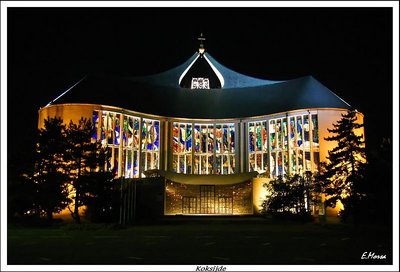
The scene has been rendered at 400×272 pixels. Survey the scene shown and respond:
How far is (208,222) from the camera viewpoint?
20.3 m

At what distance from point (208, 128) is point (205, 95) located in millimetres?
2784

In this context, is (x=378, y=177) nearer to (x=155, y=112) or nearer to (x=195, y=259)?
(x=195, y=259)

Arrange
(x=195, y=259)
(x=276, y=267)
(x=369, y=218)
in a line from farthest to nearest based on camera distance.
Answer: (x=369, y=218) < (x=195, y=259) < (x=276, y=267)

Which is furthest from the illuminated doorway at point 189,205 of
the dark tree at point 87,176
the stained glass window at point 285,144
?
the dark tree at point 87,176

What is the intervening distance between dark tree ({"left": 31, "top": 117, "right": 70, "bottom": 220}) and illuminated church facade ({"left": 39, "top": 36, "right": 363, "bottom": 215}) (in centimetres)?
707

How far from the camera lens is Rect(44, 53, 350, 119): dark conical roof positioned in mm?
28675

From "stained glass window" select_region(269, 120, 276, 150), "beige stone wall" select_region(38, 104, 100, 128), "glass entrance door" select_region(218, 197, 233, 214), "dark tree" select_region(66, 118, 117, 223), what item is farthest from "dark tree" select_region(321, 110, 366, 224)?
"beige stone wall" select_region(38, 104, 100, 128)

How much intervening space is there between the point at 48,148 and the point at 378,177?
1404cm

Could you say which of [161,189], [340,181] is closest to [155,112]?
[161,189]

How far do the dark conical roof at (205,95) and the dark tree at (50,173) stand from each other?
7711 millimetres

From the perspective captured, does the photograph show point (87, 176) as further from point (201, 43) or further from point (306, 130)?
point (201, 43)

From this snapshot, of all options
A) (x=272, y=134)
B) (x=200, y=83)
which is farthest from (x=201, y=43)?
(x=272, y=134)

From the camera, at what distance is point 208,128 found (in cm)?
3316

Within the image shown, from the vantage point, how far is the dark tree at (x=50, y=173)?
60.2ft
